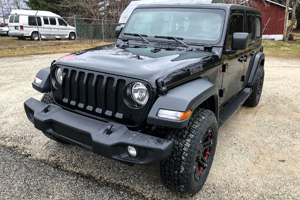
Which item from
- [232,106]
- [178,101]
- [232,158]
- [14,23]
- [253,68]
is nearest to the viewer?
[178,101]

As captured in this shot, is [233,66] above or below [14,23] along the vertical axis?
below

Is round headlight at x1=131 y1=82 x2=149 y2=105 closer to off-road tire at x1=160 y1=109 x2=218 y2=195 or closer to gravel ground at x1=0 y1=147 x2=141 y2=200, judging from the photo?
off-road tire at x1=160 y1=109 x2=218 y2=195

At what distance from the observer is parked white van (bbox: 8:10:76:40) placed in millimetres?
18688

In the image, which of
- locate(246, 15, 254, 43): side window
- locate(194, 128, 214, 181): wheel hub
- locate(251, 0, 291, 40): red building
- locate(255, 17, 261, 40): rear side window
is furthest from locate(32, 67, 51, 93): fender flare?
locate(251, 0, 291, 40): red building

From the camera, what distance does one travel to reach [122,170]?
293 centimetres

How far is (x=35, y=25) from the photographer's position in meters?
19.2

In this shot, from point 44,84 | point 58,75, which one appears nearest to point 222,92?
point 58,75

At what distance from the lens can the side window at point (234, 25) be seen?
3.31 meters

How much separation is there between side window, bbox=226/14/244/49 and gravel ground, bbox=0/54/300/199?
144cm

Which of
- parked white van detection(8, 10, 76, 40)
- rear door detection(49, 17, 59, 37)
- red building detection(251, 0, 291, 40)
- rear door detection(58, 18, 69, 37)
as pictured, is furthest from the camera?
red building detection(251, 0, 291, 40)

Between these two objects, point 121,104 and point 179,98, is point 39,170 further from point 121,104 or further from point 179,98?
point 179,98

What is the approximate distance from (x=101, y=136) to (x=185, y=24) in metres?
1.99

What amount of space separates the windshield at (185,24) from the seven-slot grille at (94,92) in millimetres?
1355

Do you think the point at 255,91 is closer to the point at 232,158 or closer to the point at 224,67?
the point at 224,67
